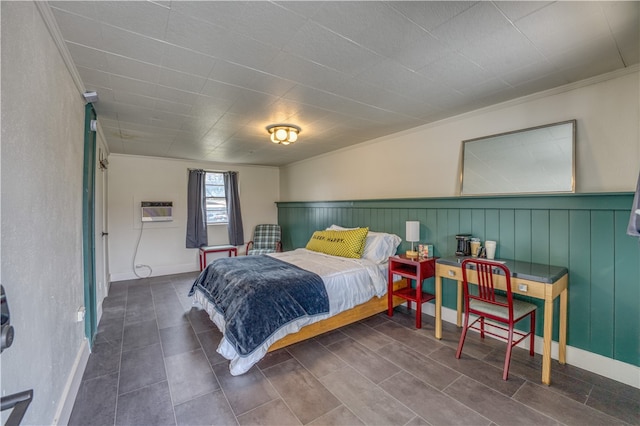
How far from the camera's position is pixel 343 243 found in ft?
12.5

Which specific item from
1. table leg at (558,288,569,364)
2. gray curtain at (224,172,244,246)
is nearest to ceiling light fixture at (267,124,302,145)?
gray curtain at (224,172,244,246)

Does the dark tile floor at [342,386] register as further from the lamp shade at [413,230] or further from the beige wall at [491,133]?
the beige wall at [491,133]

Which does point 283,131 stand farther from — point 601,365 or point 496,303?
point 601,365

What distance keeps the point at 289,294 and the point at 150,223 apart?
404 centimetres

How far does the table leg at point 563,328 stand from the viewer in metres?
2.35

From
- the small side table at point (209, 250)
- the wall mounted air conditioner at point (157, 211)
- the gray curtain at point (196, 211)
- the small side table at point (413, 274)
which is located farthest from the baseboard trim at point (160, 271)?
the small side table at point (413, 274)

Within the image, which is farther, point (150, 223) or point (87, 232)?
point (150, 223)

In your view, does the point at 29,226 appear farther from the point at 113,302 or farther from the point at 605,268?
the point at 605,268

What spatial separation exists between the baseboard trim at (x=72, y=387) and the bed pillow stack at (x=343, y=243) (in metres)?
2.68

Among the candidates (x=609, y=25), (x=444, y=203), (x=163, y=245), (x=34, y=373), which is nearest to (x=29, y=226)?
(x=34, y=373)

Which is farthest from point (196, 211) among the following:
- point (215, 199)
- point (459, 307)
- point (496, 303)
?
point (496, 303)

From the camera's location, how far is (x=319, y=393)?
2.04 meters

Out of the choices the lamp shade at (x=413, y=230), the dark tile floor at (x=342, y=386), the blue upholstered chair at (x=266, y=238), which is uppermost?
the lamp shade at (x=413, y=230)

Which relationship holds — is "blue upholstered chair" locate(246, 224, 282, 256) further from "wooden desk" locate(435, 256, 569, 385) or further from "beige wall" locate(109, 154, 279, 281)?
"wooden desk" locate(435, 256, 569, 385)
